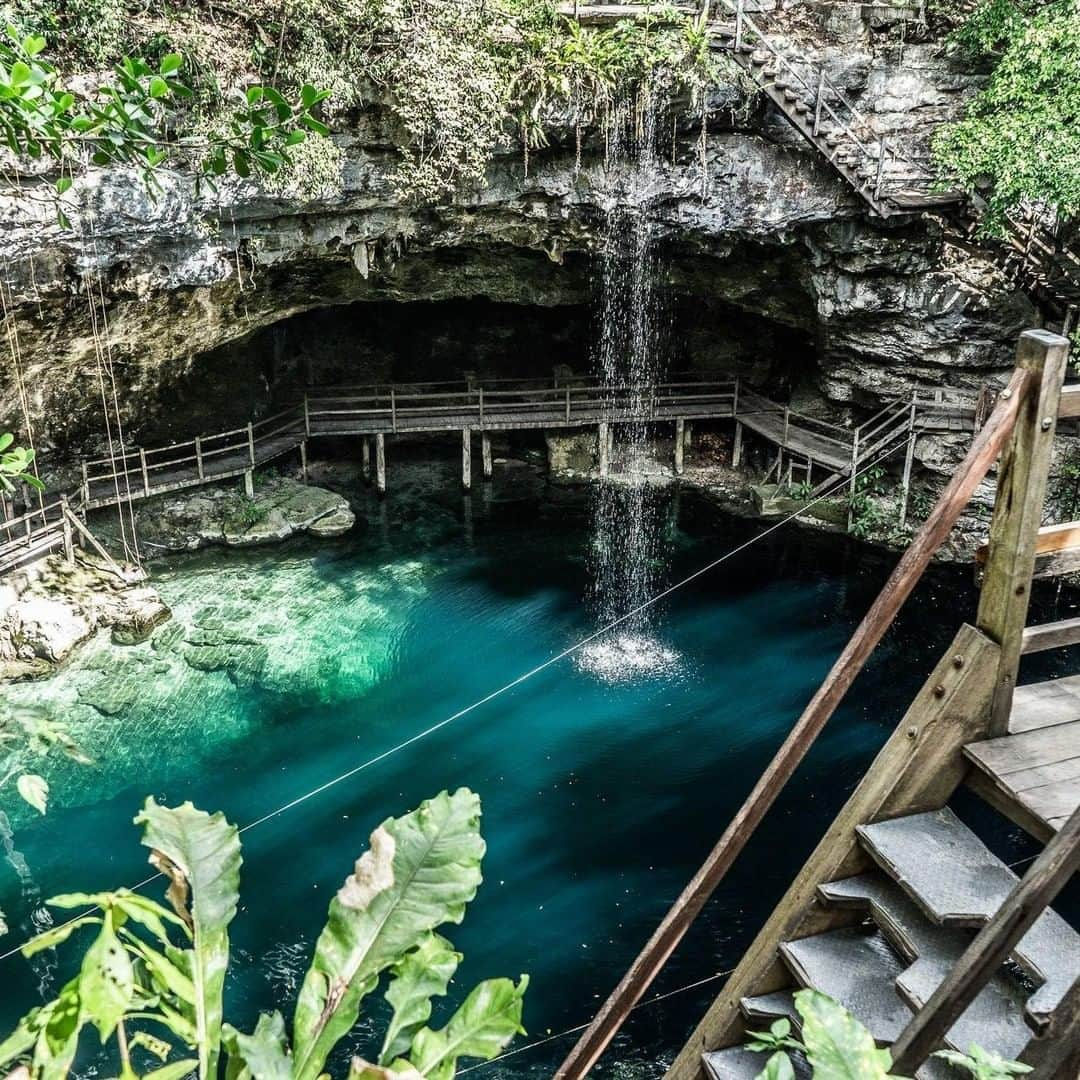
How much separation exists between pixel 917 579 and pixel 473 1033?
5.72 ft

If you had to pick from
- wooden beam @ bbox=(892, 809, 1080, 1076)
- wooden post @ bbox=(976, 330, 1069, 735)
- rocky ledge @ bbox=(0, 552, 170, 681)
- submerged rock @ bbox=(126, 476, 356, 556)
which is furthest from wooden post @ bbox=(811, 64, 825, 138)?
wooden beam @ bbox=(892, 809, 1080, 1076)

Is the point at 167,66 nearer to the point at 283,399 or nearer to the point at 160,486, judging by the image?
the point at 160,486

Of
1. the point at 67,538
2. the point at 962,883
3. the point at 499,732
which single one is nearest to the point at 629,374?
the point at 499,732

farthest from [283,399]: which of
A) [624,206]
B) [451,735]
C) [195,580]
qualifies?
[451,735]

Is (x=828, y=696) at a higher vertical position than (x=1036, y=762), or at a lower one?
higher

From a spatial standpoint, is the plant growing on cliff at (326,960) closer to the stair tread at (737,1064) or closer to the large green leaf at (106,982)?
the large green leaf at (106,982)

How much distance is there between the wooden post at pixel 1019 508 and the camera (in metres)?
2.69

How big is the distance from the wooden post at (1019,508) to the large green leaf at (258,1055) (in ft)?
6.90

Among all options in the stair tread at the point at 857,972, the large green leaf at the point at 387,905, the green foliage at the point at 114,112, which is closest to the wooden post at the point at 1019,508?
Answer: the stair tread at the point at 857,972

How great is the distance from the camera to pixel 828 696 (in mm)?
2924

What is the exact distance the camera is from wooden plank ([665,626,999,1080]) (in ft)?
9.82

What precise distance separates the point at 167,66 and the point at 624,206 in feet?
36.1

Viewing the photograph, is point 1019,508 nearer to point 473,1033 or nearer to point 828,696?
point 828,696

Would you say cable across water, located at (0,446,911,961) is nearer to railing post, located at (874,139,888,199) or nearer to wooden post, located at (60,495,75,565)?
railing post, located at (874,139,888,199)
